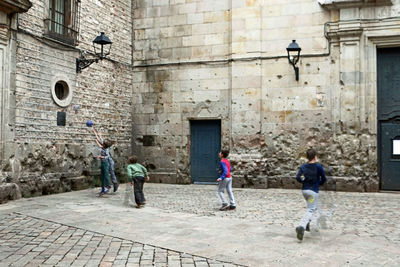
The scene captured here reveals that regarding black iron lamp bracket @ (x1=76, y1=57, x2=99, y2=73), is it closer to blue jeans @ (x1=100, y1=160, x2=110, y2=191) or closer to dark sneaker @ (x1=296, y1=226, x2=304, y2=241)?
blue jeans @ (x1=100, y1=160, x2=110, y2=191)

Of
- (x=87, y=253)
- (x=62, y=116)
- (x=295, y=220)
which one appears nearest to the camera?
(x=87, y=253)

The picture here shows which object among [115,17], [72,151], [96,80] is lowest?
[72,151]

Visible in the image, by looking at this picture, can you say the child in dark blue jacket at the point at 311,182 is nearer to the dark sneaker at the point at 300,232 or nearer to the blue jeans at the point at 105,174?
the dark sneaker at the point at 300,232

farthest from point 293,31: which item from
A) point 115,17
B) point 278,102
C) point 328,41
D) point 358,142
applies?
point 115,17

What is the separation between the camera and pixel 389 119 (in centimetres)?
1067

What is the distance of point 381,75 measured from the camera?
10805mm

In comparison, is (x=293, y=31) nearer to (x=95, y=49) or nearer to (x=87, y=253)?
(x=95, y=49)

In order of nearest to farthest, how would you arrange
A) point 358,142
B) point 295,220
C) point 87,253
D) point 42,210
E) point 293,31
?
point 87,253 < point 295,220 < point 42,210 < point 358,142 < point 293,31

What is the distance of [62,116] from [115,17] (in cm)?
388

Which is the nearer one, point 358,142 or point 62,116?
point 62,116

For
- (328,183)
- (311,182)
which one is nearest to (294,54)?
(328,183)

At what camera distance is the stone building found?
9.17 meters

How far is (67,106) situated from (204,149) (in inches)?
168

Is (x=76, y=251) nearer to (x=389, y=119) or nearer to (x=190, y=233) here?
(x=190, y=233)
